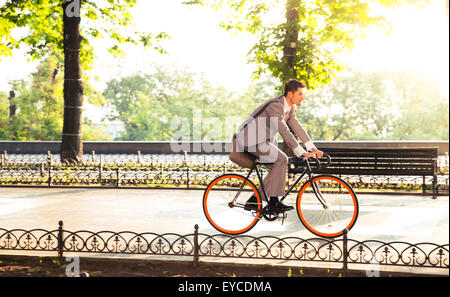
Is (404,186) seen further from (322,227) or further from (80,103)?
(80,103)

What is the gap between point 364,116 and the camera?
36.1 m

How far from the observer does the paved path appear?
23.0 feet

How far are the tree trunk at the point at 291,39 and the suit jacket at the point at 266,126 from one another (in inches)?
266

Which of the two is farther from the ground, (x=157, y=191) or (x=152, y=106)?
(x=152, y=106)

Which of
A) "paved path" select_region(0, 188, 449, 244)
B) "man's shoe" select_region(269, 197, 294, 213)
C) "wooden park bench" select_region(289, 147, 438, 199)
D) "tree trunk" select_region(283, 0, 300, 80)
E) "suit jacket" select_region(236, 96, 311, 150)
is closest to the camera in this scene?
"suit jacket" select_region(236, 96, 311, 150)

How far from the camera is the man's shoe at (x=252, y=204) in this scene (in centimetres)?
636

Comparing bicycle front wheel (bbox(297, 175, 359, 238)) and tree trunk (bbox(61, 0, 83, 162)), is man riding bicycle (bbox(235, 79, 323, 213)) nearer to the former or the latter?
bicycle front wheel (bbox(297, 175, 359, 238))

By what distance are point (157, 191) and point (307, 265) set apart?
683 cm

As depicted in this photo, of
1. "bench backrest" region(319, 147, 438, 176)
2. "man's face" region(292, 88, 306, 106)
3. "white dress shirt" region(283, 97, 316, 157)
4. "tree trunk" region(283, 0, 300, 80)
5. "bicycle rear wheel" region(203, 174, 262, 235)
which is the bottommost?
"bicycle rear wheel" region(203, 174, 262, 235)

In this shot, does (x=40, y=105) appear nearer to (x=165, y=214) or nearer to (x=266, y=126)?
(x=165, y=214)

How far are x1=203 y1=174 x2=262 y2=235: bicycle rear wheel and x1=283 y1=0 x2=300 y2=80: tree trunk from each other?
6628 mm

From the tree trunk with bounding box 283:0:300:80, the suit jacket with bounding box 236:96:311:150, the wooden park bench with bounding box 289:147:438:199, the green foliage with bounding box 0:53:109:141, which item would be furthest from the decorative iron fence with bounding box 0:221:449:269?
the green foliage with bounding box 0:53:109:141
